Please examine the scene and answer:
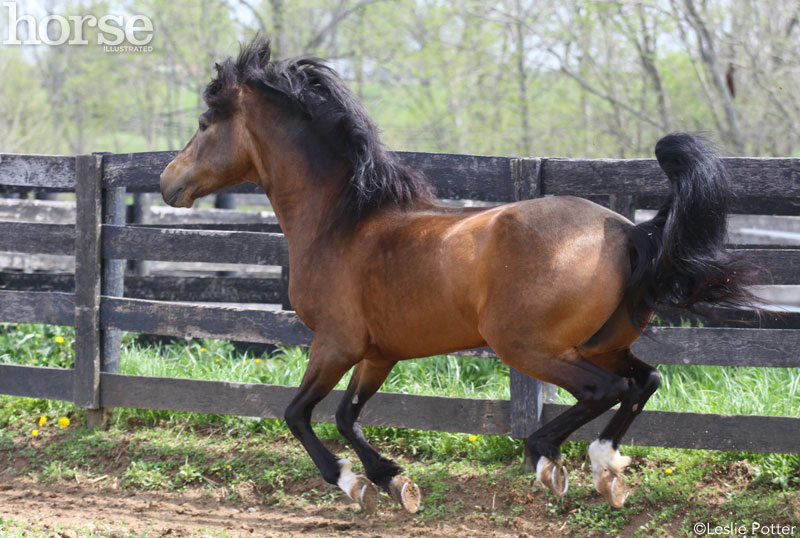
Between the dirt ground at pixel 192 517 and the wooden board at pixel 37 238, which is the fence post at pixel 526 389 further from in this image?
the wooden board at pixel 37 238

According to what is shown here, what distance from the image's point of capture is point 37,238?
5.54 m

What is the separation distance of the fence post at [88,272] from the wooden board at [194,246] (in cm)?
10

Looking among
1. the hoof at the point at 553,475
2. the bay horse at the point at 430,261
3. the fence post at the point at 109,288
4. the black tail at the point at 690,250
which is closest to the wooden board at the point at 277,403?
the fence post at the point at 109,288

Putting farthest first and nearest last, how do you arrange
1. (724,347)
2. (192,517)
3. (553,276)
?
(192,517)
(724,347)
(553,276)

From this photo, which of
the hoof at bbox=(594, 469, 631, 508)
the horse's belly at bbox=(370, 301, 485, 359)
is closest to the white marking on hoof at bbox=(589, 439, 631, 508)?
the hoof at bbox=(594, 469, 631, 508)

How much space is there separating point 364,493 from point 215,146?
1.91m

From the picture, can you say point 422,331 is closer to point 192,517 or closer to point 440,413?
point 440,413

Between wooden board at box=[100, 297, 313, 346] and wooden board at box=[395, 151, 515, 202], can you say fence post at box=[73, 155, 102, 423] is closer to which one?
wooden board at box=[100, 297, 313, 346]

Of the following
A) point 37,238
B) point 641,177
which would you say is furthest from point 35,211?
point 641,177

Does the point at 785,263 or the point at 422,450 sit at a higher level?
the point at 785,263

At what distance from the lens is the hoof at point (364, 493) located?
11.8 feet

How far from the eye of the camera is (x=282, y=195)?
13.5 feet

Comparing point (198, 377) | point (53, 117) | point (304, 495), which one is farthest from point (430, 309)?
point (53, 117)

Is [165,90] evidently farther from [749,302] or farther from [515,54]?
[749,302]
